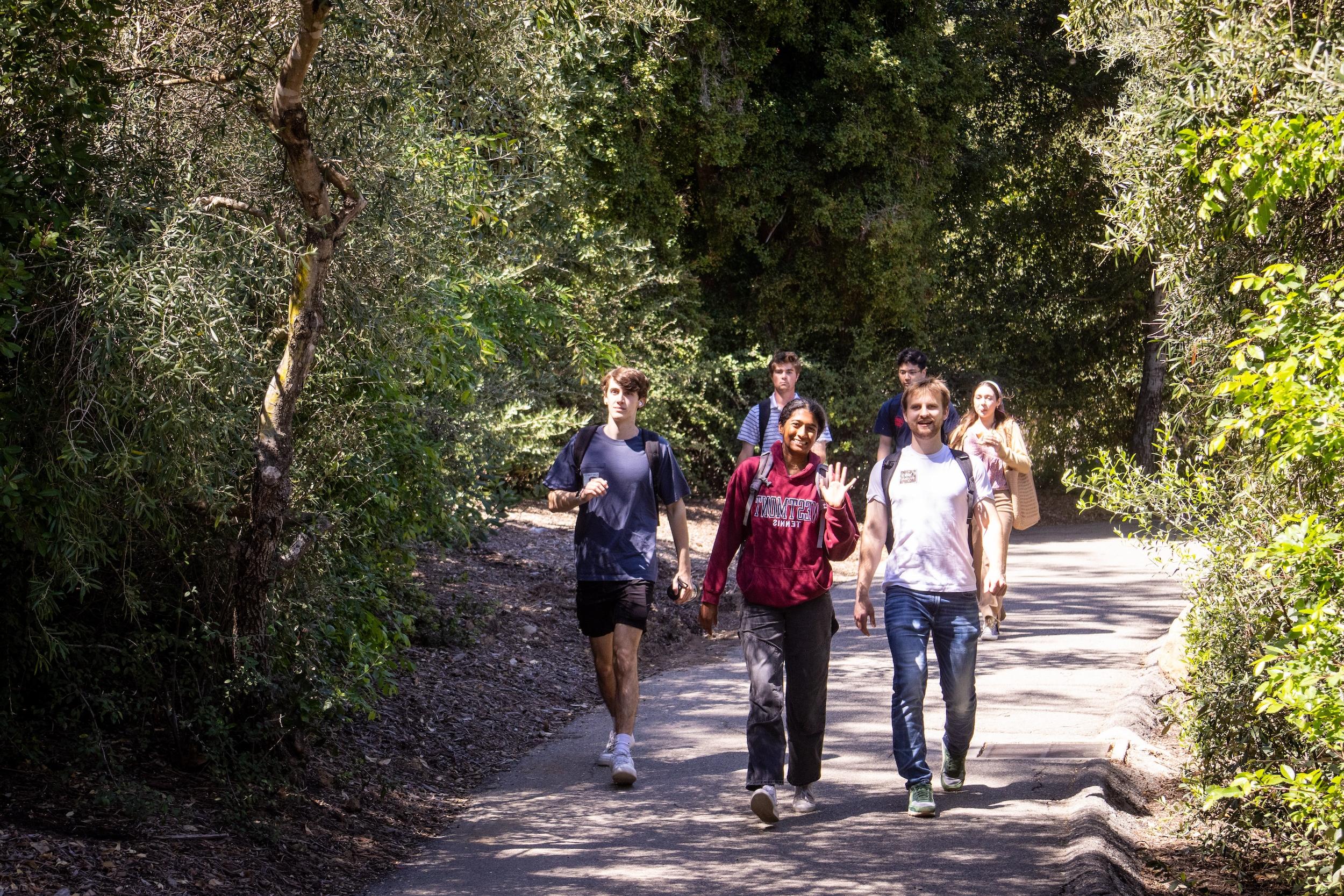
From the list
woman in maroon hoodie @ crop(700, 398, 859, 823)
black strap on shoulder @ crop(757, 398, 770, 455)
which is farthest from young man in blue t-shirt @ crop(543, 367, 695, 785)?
black strap on shoulder @ crop(757, 398, 770, 455)

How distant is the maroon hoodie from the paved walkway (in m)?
Result: 1.09

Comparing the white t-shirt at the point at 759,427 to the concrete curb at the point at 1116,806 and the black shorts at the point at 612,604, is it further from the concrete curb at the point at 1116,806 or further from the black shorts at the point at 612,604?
the concrete curb at the point at 1116,806

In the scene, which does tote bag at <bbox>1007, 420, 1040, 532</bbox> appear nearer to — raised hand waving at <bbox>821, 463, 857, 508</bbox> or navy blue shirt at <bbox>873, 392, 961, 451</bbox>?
→ navy blue shirt at <bbox>873, 392, 961, 451</bbox>

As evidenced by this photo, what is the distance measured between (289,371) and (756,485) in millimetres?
2208

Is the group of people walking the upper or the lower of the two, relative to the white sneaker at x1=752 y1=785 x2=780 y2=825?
upper

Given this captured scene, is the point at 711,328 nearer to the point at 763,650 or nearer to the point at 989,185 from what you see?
the point at 989,185

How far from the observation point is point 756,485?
6.11 metres

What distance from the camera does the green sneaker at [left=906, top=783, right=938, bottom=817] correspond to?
5.92 meters

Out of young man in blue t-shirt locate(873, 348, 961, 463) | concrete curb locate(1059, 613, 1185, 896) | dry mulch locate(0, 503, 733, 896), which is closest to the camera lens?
dry mulch locate(0, 503, 733, 896)

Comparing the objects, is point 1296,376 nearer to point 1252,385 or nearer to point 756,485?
point 1252,385

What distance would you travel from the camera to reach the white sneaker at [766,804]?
5734 millimetres

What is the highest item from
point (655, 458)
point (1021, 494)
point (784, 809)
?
point (655, 458)

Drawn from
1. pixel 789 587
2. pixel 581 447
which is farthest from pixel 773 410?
pixel 789 587

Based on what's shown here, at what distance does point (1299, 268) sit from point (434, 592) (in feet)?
23.3
